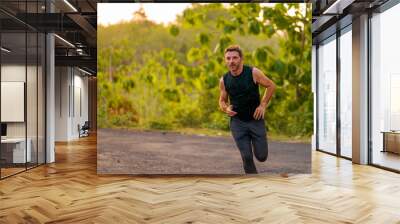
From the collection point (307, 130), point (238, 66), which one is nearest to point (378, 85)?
point (307, 130)

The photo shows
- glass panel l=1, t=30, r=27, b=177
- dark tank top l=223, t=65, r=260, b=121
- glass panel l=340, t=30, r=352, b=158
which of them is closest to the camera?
glass panel l=1, t=30, r=27, b=177

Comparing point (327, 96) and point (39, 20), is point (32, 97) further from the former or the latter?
point (327, 96)

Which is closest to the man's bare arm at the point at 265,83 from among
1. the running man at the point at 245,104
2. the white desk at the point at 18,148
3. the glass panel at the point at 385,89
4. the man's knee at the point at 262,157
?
the running man at the point at 245,104

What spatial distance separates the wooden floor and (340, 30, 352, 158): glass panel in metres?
1.81

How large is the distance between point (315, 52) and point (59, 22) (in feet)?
20.5

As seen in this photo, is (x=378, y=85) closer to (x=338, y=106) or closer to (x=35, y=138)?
(x=338, y=106)

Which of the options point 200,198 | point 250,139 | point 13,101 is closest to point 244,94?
point 250,139

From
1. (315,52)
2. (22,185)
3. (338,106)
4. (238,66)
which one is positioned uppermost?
(315,52)

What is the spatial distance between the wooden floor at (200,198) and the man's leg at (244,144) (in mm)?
200

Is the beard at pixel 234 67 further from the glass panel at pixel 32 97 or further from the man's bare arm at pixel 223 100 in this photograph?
the glass panel at pixel 32 97

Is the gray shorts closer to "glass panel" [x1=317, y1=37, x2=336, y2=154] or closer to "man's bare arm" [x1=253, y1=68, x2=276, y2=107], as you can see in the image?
"man's bare arm" [x1=253, y1=68, x2=276, y2=107]

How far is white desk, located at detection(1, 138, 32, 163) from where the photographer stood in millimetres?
6035

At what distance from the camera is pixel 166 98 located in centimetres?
626

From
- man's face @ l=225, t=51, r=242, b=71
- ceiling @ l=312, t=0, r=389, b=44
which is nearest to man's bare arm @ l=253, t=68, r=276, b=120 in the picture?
man's face @ l=225, t=51, r=242, b=71
